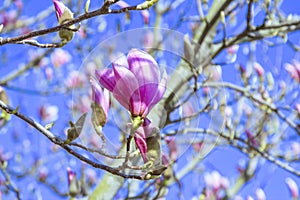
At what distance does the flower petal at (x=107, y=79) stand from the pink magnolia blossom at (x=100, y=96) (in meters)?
0.02

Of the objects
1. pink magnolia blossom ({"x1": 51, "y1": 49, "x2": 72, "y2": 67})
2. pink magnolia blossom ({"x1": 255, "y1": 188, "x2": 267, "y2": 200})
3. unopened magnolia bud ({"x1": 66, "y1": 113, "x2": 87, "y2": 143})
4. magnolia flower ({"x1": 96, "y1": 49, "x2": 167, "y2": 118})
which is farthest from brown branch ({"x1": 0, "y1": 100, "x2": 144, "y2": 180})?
pink magnolia blossom ({"x1": 51, "y1": 49, "x2": 72, "y2": 67})

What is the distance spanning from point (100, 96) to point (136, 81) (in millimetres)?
83

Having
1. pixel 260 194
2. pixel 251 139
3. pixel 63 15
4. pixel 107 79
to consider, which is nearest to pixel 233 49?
pixel 251 139

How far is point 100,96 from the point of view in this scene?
2.30 feet

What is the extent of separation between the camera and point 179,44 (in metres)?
0.77

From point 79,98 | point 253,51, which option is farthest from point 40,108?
point 79,98

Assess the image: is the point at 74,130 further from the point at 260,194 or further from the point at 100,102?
the point at 260,194

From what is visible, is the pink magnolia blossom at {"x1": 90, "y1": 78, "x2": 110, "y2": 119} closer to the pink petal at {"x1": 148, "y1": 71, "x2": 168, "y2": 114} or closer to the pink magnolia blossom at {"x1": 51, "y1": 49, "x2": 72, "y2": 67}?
the pink petal at {"x1": 148, "y1": 71, "x2": 168, "y2": 114}

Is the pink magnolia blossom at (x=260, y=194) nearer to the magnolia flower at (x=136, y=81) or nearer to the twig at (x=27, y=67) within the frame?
the twig at (x=27, y=67)

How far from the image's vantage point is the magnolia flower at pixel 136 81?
0.64 m

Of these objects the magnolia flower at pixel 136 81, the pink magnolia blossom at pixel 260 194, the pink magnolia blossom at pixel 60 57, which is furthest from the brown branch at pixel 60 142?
the pink magnolia blossom at pixel 60 57

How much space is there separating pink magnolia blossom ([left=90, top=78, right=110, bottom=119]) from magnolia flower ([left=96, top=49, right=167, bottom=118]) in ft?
0.08

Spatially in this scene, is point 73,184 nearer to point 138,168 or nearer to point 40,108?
point 138,168

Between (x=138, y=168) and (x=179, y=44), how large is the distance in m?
0.21
